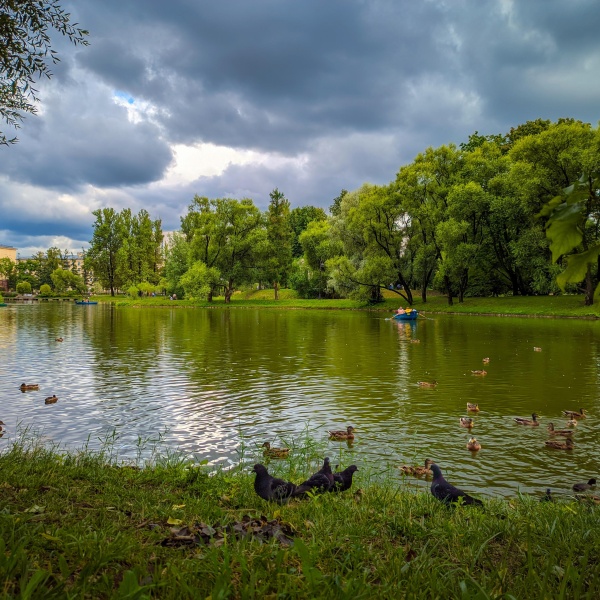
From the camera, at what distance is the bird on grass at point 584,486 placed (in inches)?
316

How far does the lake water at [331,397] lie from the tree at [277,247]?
54505mm

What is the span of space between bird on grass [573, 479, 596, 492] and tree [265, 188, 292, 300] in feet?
253

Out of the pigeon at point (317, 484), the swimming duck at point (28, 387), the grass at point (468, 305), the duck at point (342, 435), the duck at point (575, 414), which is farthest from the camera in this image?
the grass at point (468, 305)

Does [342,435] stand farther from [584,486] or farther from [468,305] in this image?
[468,305]

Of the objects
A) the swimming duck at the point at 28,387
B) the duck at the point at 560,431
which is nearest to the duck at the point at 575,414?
the duck at the point at 560,431

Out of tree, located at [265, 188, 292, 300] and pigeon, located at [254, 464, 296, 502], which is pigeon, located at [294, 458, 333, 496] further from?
tree, located at [265, 188, 292, 300]

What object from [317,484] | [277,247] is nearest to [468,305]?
[277,247]

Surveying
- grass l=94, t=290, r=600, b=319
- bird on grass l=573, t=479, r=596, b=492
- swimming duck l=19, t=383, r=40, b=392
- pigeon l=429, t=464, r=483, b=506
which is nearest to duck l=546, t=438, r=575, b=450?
bird on grass l=573, t=479, r=596, b=492

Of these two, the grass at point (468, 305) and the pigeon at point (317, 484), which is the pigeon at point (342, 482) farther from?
the grass at point (468, 305)

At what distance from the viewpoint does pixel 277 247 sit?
288 feet

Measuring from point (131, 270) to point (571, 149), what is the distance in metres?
92.7

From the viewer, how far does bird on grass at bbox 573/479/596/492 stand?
8.03 meters

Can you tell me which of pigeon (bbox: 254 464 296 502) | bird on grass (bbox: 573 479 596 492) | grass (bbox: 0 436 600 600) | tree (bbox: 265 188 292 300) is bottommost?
bird on grass (bbox: 573 479 596 492)

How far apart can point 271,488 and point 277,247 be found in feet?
270
